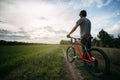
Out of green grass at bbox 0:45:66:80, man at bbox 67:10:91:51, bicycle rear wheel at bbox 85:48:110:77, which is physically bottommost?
green grass at bbox 0:45:66:80

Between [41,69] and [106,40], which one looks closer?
[41,69]

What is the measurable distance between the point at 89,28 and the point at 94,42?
77.3 meters

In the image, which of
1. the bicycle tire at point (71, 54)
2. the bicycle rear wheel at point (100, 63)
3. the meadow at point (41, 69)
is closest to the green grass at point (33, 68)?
the meadow at point (41, 69)

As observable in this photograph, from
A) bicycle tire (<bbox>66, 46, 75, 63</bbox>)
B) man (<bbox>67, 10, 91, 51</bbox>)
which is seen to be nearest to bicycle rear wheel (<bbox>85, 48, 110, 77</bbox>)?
man (<bbox>67, 10, 91, 51</bbox>)

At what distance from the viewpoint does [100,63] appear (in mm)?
4641

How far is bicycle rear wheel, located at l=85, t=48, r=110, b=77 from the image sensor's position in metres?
4.09

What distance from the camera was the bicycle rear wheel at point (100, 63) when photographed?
4090mm

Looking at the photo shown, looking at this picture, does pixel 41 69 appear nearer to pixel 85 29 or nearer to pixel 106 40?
pixel 85 29

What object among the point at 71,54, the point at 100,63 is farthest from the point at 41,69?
the point at 100,63

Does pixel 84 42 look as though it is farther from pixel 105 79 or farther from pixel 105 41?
pixel 105 41

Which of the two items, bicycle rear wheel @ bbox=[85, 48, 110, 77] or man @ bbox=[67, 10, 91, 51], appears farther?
man @ bbox=[67, 10, 91, 51]

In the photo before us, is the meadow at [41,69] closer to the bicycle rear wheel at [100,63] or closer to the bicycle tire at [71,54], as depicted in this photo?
the bicycle rear wheel at [100,63]

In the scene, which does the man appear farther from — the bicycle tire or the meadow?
the bicycle tire

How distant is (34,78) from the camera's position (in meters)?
4.89
